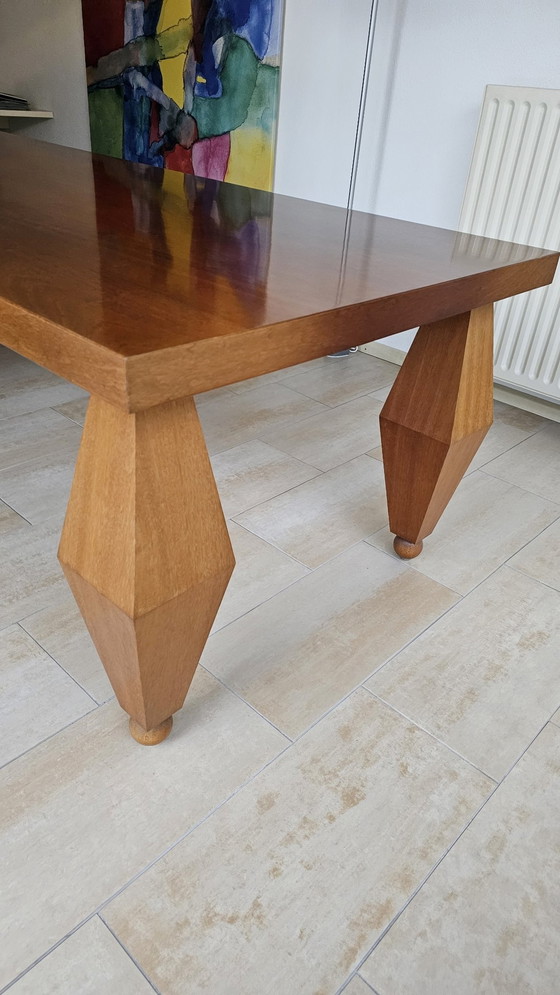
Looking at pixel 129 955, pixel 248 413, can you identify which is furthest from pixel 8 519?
pixel 129 955

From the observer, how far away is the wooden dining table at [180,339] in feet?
1.83

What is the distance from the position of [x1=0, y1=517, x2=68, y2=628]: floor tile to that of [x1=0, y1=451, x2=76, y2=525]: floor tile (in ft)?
0.14

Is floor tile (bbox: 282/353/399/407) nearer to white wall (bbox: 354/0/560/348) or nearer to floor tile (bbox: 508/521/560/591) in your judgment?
white wall (bbox: 354/0/560/348)

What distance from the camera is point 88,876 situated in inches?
27.0

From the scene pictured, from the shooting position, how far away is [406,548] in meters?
1.19

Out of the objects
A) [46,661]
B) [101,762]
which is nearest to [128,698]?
[101,762]

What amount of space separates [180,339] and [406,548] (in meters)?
0.76

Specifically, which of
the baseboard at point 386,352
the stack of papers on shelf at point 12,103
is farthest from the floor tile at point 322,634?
the stack of papers on shelf at point 12,103

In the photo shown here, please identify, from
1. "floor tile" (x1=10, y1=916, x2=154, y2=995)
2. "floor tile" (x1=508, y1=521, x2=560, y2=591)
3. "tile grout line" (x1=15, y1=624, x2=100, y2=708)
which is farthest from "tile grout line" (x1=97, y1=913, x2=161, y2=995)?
"floor tile" (x1=508, y1=521, x2=560, y2=591)

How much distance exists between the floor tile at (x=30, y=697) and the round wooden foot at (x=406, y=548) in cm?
58

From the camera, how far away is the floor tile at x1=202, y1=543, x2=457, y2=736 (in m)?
0.92

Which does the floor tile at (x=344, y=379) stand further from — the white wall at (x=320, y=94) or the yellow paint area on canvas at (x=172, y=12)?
the yellow paint area on canvas at (x=172, y=12)

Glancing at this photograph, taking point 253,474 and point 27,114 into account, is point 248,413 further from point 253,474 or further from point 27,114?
point 27,114

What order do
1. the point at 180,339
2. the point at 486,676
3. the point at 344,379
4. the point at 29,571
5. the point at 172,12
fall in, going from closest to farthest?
1. the point at 180,339
2. the point at 486,676
3. the point at 29,571
4. the point at 344,379
5. the point at 172,12
